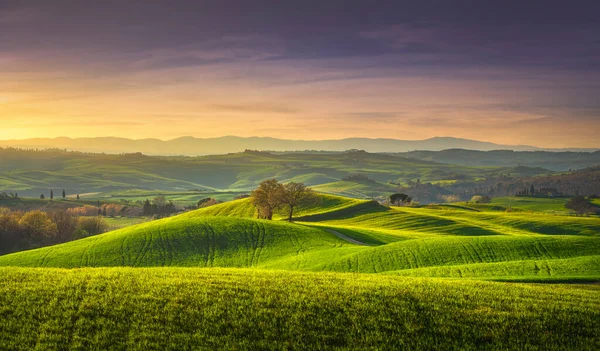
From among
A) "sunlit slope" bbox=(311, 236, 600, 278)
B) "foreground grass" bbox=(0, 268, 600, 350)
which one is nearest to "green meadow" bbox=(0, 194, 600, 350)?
"foreground grass" bbox=(0, 268, 600, 350)

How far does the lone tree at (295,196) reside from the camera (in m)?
122

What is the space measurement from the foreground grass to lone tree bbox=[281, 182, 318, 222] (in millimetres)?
89045

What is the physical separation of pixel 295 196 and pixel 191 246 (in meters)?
47.0

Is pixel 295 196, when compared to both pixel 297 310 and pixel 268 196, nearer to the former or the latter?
pixel 268 196

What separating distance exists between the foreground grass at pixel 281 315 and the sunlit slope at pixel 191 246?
41710 millimetres

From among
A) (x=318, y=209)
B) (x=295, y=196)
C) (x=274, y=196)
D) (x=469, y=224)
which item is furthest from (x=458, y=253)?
(x=318, y=209)

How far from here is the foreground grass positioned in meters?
22.7

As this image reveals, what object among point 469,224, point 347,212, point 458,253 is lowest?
point 347,212

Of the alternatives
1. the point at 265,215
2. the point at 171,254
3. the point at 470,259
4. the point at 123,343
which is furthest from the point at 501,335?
the point at 265,215

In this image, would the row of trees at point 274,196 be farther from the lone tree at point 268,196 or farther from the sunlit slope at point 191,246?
the sunlit slope at point 191,246

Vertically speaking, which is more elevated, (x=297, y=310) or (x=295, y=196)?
(x=297, y=310)

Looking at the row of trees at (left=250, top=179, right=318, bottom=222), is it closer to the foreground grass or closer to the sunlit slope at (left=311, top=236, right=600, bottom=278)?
the sunlit slope at (left=311, top=236, right=600, bottom=278)

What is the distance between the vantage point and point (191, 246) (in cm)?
8031

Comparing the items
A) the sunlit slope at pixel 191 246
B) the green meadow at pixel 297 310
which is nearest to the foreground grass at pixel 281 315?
the green meadow at pixel 297 310
